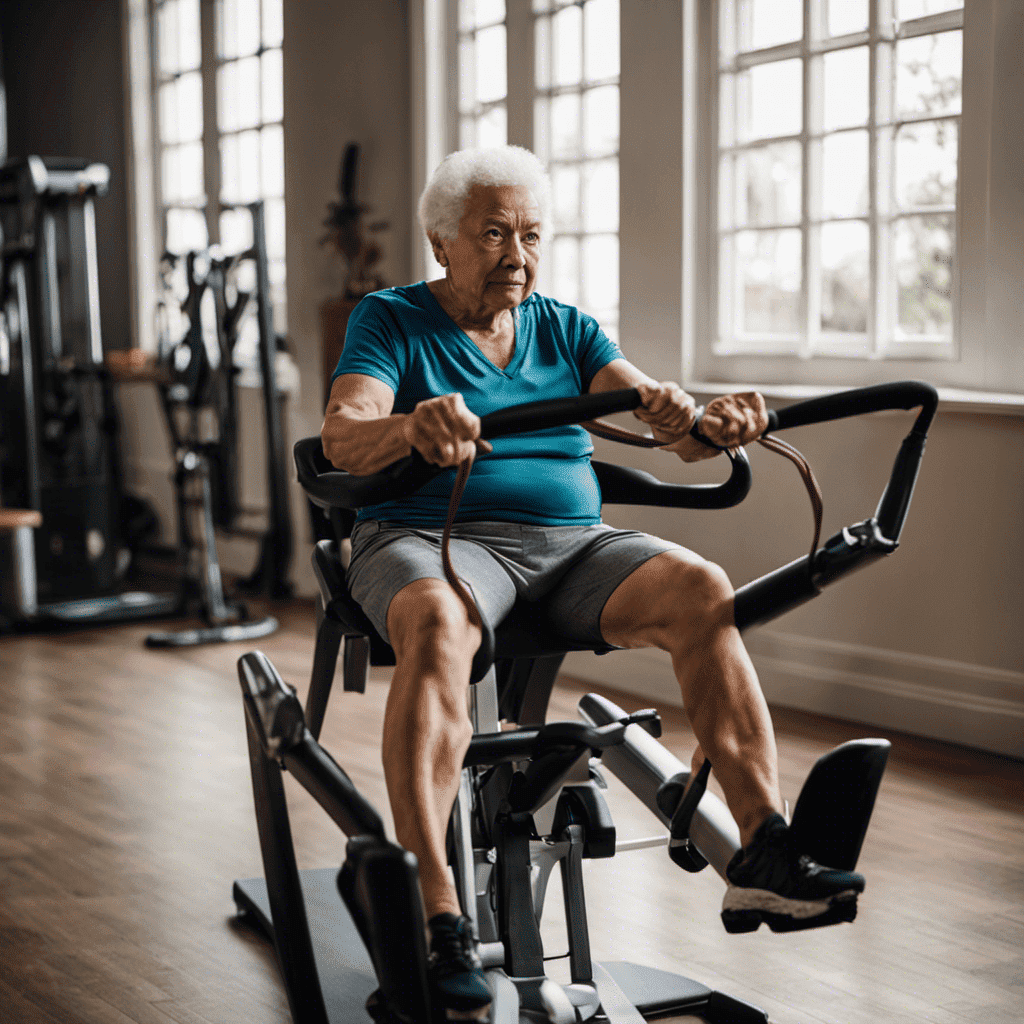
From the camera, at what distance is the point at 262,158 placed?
589 centimetres

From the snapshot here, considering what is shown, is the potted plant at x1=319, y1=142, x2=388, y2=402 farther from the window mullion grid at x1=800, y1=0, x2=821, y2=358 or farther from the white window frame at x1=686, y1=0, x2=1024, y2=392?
the window mullion grid at x1=800, y1=0, x2=821, y2=358

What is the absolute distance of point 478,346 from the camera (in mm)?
2016

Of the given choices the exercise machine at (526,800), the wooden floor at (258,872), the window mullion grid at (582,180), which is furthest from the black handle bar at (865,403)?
the window mullion grid at (582,180)

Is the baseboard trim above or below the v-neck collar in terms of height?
below

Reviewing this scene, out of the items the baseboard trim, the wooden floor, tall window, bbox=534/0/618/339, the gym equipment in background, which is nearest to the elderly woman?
the wooden floor

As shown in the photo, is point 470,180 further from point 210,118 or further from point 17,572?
point 210,118

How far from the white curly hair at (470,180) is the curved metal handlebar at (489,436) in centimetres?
36

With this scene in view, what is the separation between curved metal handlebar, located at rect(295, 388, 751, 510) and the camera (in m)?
1.62

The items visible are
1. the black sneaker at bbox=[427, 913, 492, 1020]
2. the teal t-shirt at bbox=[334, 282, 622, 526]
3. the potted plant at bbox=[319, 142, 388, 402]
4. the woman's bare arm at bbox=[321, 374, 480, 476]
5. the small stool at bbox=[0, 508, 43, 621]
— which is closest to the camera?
the black sneaker at bbox=[427, 913, 492, 1020]

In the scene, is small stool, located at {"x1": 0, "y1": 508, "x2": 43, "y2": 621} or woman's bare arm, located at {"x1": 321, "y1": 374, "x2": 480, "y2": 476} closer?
woman's bare arm, located at {"x1": 321, "y1": 374, "x2": 480, "y2": 476}

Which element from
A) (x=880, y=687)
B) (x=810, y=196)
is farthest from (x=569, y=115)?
(x=880, y=687)

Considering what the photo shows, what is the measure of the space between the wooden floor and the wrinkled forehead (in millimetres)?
1117

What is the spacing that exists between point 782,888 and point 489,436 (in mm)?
605

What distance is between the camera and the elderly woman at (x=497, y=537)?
160 cm
